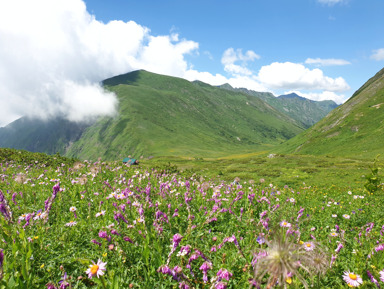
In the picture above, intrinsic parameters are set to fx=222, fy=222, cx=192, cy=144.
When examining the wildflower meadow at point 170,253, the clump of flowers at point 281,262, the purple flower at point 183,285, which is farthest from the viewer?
the purple flower at point 183,285

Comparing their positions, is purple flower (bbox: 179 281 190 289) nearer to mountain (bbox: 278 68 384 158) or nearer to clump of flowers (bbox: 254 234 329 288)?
clump of flowers (bbox: 254 234 329 288)

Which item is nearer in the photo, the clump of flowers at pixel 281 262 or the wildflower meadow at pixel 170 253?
the clump of flowers at pixel 281 262

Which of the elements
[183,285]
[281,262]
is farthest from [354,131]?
[281,262]

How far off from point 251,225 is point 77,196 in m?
6.04

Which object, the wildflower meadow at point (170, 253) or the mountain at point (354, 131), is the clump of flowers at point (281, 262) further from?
the mountain at point (354, 131)

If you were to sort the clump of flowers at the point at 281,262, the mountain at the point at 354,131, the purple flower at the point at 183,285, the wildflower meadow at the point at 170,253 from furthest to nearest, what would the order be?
the mountain at the point at 354,131 → the purple flower at the point at 183,285 → the wildflower meadow at the point at 170,253 → the clump of flowers at the point at 281,262

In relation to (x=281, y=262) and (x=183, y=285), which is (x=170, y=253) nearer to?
(x=183, y=285)

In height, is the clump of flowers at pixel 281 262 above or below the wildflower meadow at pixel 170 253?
above

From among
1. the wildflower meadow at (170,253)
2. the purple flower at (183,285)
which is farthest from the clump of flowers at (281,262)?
the purple flower at (183,285)

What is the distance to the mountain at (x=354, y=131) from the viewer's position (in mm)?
85312

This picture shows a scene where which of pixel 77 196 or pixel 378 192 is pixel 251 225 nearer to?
pixel 77 196

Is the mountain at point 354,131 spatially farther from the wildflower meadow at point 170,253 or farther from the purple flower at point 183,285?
the purple flower at point 183,285

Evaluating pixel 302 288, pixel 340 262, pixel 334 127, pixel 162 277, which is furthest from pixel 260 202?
pixel 334 127

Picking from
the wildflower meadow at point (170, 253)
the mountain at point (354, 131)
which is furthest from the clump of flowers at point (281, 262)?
the mountain at point (354, 131)
